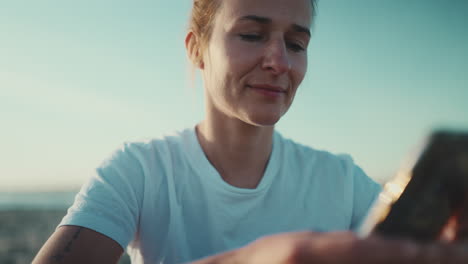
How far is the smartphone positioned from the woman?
4.31ft

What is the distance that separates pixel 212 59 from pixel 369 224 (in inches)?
78.5

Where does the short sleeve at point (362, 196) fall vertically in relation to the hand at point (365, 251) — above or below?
below

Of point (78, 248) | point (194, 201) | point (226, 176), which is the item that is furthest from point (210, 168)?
point (78, 248)

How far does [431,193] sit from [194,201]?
184 centimetres

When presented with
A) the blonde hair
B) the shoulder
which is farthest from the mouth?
the shoulder

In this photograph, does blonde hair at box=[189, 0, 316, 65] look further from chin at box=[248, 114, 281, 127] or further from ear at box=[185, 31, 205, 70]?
chin at box=[248, 114, 281, 127]

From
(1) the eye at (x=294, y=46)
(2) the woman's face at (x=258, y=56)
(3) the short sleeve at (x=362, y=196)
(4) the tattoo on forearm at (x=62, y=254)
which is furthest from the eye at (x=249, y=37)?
(4) the tattoo on forearm at (x=62, y=254)

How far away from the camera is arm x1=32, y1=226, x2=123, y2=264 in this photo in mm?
1929

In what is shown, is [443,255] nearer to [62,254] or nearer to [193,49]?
[62,254]

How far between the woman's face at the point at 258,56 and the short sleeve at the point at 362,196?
920mm

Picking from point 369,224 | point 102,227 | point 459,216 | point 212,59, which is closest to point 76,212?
point 102,227

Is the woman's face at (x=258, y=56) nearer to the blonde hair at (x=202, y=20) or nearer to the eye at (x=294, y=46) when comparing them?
the eye at (x=294, y=46)

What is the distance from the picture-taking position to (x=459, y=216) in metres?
0.91

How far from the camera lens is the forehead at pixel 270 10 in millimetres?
2482
